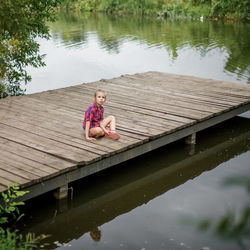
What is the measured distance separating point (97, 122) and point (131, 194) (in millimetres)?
1208

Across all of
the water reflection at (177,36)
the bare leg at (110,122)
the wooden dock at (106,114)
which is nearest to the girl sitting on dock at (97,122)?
the bare leg at (110,122)

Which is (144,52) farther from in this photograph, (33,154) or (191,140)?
(33,154)

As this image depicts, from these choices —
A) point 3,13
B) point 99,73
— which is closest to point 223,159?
point 3,13

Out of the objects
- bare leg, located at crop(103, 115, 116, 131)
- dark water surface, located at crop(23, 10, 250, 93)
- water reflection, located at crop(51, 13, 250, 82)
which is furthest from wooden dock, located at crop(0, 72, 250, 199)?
water reflection, located at crop(51, 13, 250, 82)

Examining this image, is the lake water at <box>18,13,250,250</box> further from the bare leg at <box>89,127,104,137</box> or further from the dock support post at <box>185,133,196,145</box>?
the bare leg at <box>89,127,104,137</box>

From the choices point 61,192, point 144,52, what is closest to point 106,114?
point 61,192

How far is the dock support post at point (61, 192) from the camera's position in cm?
564

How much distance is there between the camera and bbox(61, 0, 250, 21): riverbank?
28.5 m

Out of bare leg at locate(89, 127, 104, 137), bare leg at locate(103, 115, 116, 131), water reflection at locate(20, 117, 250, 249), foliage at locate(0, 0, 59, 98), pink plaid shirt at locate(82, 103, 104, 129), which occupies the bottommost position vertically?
water reflection at locate(20, 117, 250, 249)

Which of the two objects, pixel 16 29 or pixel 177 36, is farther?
pixel 177 36

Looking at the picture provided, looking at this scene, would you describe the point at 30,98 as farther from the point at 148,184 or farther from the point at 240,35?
the point at 240,35

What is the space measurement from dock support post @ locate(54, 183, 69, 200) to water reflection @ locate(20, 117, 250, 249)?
0.09 metres

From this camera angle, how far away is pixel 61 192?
5.67 m

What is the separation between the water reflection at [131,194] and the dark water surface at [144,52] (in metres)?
6.48
